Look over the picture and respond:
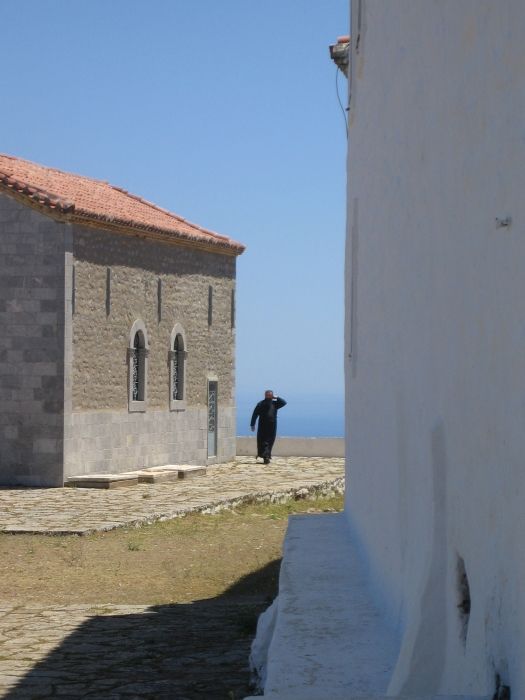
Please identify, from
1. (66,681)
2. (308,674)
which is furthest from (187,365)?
(308,674)

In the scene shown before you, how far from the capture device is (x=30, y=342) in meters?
21.6

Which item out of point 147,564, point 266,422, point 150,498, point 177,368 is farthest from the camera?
point 266,422

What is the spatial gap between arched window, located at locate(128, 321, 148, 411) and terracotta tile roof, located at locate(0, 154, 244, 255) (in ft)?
6.63

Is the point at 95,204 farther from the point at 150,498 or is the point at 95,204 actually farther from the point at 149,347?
the point at 150,498

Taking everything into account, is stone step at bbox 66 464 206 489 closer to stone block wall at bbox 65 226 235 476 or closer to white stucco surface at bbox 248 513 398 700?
stone block wall at bbox 65 226 235 476

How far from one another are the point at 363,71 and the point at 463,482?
14.9 feet

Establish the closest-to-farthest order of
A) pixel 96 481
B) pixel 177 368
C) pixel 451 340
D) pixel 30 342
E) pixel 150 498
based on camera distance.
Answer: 1. pixel 451 340
2. pixel 150 498
3. pixel 96 481
4. pixel 30 342
5. pixel 177 368

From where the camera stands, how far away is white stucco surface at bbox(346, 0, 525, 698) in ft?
9.40

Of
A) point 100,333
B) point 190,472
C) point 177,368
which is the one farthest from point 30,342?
point 177,368

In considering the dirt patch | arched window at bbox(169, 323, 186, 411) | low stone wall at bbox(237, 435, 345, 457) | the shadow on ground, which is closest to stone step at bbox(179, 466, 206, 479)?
arched window at bbox(169, 323, 186, 411)

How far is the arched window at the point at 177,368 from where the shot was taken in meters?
26.0

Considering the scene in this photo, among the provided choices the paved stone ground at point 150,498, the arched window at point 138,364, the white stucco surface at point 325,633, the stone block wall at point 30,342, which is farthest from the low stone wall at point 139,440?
the white stucco surface at point 325,633

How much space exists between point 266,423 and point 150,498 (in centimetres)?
858

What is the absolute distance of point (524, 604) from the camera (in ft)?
8.83
